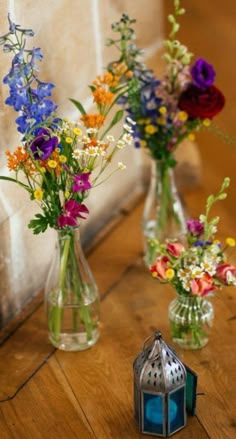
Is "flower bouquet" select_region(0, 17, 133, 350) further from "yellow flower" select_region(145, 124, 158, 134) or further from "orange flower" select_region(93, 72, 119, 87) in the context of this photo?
"yellow flower" select_region(145, 124, 158, 134)

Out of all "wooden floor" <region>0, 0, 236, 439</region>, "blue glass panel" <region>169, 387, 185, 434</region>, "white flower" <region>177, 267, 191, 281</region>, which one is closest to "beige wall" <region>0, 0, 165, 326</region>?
"wooden floor" <region>0, 0, 236, 439</region>

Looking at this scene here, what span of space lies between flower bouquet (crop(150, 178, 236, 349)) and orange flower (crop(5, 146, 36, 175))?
0.31 metres

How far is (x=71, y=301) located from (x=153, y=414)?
329mm

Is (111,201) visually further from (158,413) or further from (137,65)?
(158,413)

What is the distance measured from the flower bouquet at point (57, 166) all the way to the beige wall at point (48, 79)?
113mm

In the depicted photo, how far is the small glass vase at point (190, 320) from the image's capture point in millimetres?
1672

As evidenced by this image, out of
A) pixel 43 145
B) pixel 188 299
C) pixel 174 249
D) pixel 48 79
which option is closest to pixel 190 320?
pixel 188 299

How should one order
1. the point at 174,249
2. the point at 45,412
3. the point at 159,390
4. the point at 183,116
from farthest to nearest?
A: the point at 183,116 → the point at 174,249 → the point at 45,412 → the point at 159,390

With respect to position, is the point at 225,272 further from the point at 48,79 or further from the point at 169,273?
the point at 48,79

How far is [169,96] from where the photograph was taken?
181 cm

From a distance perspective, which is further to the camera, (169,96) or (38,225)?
(169,96)

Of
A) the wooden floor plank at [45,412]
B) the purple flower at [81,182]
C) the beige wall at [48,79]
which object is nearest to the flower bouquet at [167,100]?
the beige wall at [48,79]

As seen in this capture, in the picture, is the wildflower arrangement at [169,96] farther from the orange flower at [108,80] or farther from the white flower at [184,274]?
the white flower at [184,274]

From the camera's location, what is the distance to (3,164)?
1694 mm
